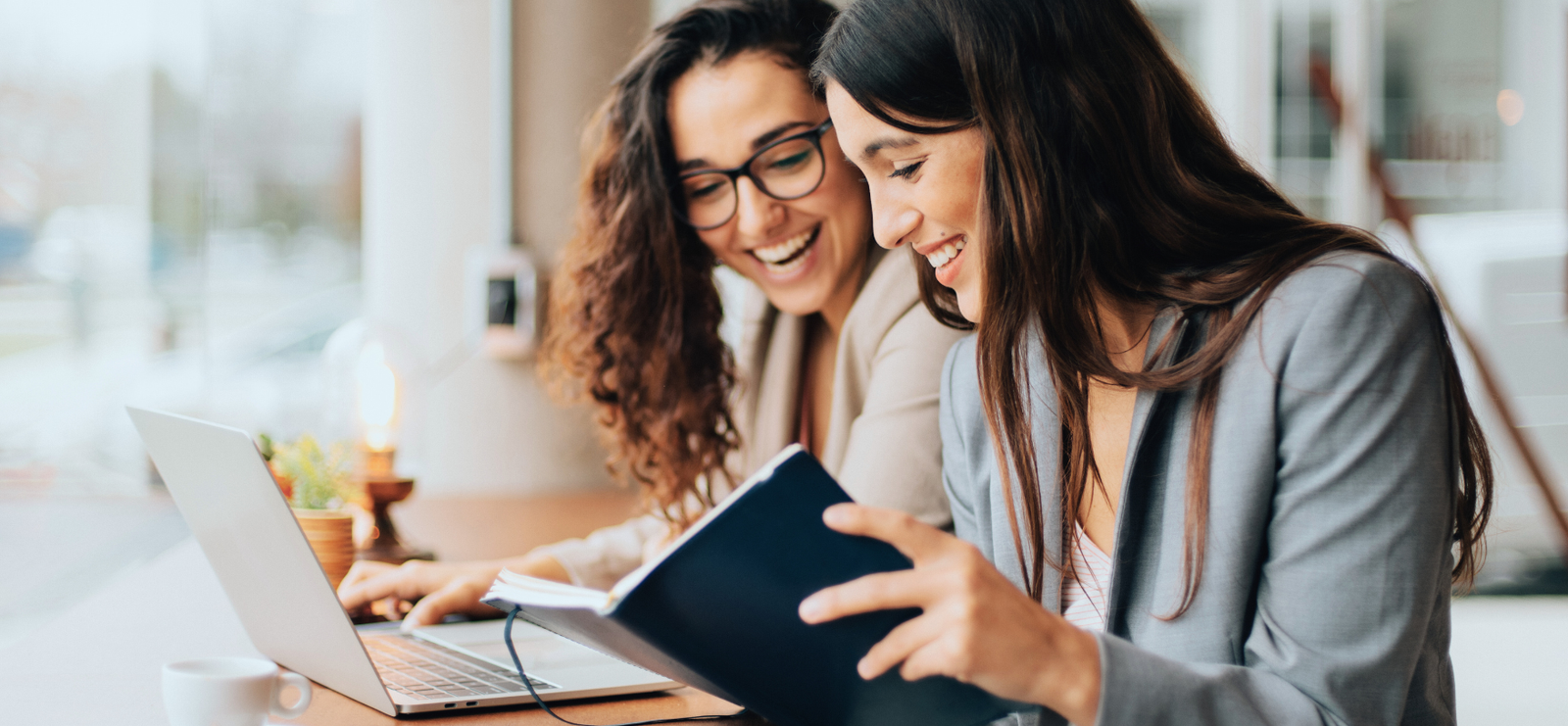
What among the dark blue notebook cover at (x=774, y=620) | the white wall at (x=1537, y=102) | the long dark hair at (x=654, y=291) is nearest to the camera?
the dark blue notebook cover at (x=774, y=620)

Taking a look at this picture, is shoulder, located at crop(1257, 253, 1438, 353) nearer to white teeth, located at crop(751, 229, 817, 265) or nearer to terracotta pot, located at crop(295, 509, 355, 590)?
white teeth, located at crop(751, 229, 817, 265)

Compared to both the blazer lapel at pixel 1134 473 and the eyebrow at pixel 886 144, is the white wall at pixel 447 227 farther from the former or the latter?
the blazer lapel at pixel 1134 473

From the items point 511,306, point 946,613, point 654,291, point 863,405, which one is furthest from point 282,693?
point 511,306

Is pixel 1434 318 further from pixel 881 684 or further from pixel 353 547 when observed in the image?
pixel 353 547

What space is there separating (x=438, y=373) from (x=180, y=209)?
2.25 feet

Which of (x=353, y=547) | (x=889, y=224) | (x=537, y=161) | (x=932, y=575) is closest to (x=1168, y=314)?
(x=889, y=224)

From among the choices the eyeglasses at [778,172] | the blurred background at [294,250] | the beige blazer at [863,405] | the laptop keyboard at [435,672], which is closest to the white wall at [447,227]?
the blurred background at [294,250]

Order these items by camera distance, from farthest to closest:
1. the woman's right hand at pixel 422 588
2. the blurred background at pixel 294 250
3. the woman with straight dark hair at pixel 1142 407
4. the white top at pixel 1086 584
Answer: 1. the blurred background at pixel 294 250
2. the woman's right hand at pixel 422 588
3. the white top at pixel 1086 584
4. the woman with straight dark hair at pixel 1142 407

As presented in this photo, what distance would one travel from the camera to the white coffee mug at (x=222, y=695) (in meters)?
0.71

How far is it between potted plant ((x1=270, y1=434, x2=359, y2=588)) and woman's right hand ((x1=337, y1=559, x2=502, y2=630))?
0.03 metres

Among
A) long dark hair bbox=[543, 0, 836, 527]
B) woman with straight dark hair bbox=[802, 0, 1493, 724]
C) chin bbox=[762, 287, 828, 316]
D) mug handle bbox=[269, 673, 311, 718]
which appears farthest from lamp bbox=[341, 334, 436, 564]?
woman with straight dark hair bbox=[802, 0, 1493, 724]

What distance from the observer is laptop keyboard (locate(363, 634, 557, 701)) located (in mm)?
900

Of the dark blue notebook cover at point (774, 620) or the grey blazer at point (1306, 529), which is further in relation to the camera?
the grey blazer at point (1306, 529)

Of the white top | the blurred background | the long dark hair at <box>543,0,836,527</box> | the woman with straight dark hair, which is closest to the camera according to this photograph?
the woman with straight dark hair
